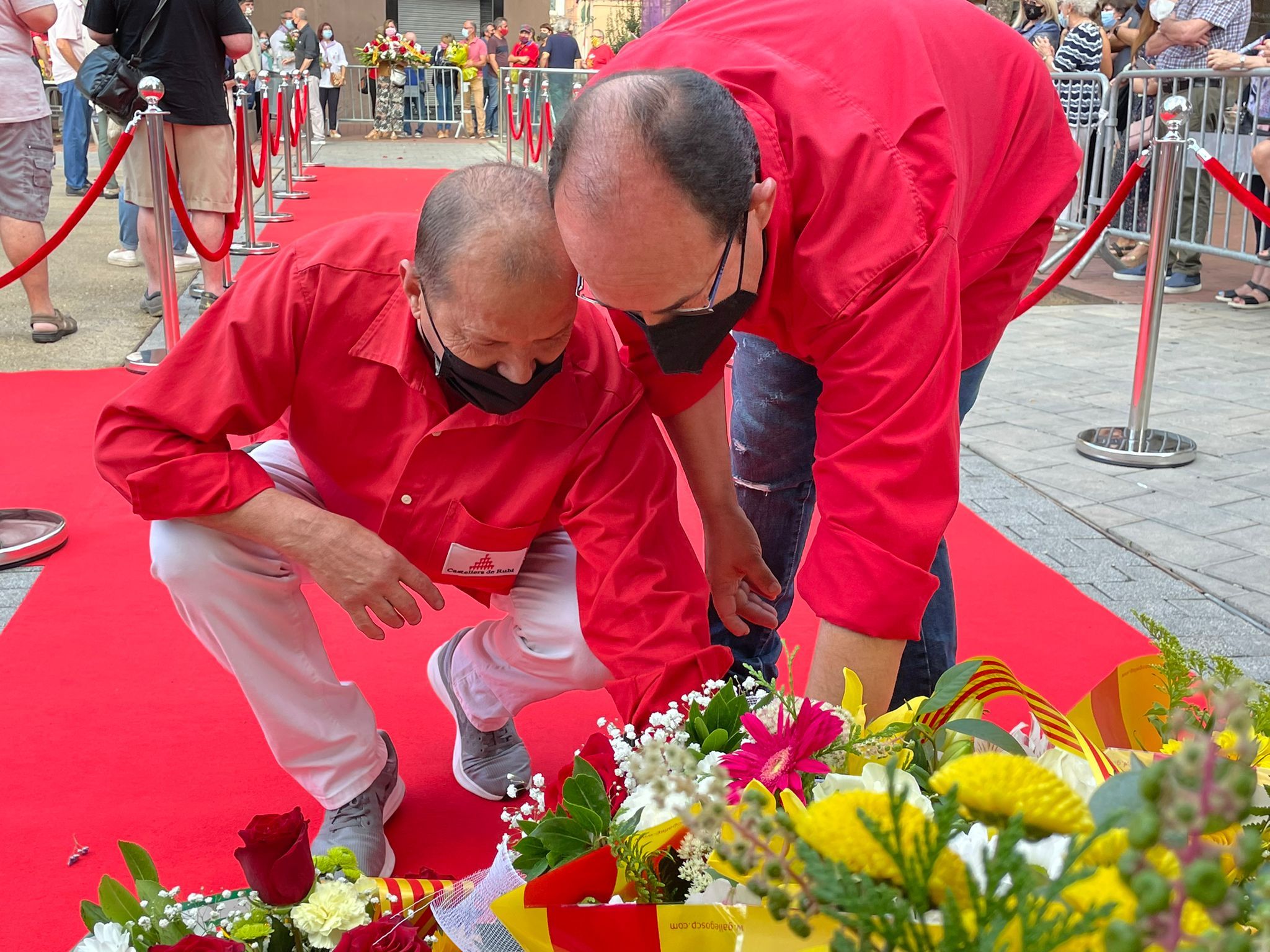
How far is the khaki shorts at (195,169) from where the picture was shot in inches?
239

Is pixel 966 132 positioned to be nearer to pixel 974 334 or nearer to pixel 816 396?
pixel 974 334

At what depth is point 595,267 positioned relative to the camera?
57.1 inches

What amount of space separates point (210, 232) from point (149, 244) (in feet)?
1.12

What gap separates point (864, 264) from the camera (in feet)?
4.97

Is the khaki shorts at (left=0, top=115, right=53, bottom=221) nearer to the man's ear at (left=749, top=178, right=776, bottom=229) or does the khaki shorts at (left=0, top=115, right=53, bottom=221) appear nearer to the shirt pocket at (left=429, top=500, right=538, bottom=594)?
the shirt pocket at (left=429, top=500, right=538, bottom=594)

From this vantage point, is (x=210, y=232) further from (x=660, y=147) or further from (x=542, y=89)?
(x=542, y=89)

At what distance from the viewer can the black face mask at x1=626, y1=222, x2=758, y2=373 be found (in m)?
1.56

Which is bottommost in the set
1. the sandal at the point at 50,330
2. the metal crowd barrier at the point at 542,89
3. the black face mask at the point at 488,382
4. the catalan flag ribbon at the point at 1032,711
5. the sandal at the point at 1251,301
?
the sandal at the point at 50,330

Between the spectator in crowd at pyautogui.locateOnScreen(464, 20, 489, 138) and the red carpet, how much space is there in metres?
18.1

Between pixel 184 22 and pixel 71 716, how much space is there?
424 cm

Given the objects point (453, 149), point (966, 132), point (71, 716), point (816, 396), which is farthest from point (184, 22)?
point (453, 149)

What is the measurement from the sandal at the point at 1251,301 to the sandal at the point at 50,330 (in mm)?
6441

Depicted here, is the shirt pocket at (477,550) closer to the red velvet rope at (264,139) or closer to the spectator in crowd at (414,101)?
the red velvet rope at (264,139)

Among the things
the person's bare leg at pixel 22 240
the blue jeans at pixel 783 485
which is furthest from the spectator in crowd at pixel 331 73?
the blue jeans at pixel 783 485
